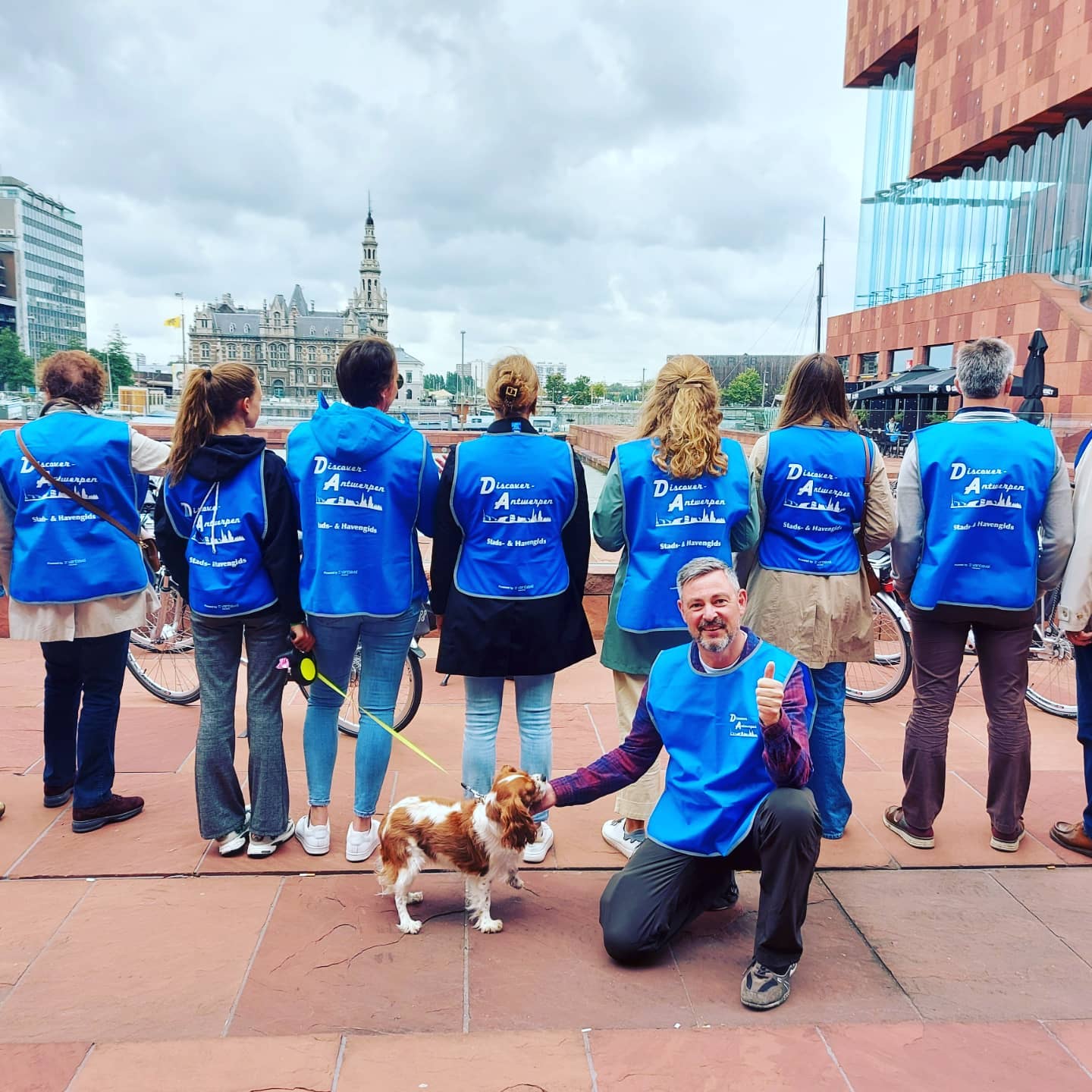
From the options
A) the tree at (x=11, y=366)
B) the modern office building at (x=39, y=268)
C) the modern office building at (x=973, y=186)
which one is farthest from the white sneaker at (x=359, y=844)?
the modern office building at (x=39, y=268)

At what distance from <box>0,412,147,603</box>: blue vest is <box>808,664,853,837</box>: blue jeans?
2670 mm

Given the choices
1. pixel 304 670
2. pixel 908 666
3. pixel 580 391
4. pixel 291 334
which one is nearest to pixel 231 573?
pixel 304 670

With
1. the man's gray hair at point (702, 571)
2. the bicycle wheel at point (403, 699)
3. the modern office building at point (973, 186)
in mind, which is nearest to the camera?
the man's gray hair at point (702, 571)

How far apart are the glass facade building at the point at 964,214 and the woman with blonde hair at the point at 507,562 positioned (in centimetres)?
3259

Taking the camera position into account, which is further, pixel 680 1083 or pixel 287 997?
pixel 287 997

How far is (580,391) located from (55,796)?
108544mm

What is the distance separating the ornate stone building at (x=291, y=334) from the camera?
13275 cm

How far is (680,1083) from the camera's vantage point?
219 cm

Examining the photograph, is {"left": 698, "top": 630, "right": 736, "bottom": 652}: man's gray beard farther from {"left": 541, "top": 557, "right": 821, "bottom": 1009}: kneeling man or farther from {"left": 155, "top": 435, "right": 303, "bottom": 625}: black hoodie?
{"left": 155, "top": 435, "right": 303, "bottom": 625}: black hoodie

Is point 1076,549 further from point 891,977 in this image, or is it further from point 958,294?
point 958,294

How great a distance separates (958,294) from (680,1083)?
3751 cm

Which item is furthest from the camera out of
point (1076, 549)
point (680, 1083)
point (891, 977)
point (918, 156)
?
point (918, 156)

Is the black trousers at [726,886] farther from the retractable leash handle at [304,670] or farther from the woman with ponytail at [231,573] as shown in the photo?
the woman with ponytail at [231,573]

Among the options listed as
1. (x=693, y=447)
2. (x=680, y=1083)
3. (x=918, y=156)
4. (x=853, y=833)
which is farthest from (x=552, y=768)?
(x=918, y=156)
